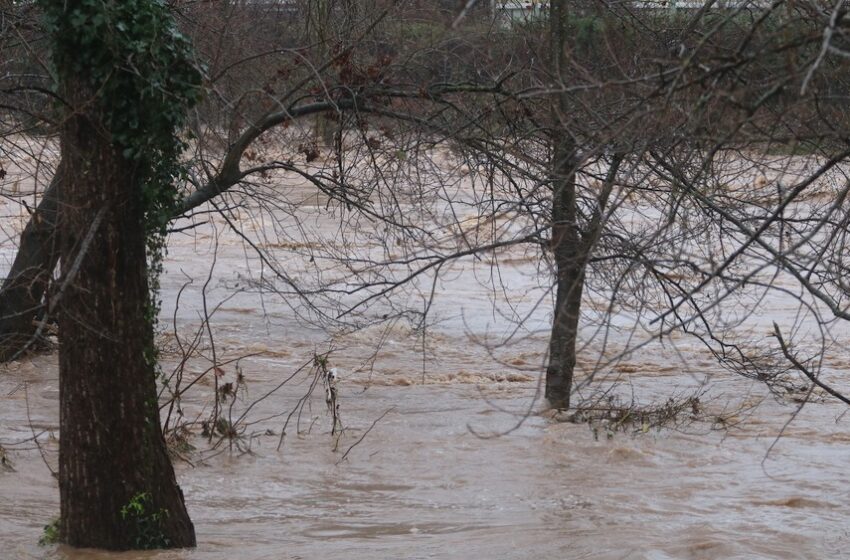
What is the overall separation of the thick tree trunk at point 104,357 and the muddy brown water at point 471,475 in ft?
0.83

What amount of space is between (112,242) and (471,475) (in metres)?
4.62

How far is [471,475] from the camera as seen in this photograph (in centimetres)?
1013

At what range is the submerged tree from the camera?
649 cm

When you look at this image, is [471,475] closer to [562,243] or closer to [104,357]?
[562,243]

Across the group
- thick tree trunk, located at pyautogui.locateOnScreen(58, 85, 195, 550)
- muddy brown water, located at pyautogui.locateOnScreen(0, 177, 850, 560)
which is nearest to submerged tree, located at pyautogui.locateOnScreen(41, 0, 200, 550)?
thick tree trunk, located at pyautogui.locateOnScreen(58, 85, 195, 550)

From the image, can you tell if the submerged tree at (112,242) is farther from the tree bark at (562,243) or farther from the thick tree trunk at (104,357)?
the tree bark at (562,243)

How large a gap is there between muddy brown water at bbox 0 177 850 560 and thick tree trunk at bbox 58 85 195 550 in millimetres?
252

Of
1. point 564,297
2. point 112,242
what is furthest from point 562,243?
point 112,242

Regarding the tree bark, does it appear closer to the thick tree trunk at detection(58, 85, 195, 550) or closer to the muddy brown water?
the muddy brown water

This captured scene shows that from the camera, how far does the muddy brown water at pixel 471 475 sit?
25.6 ft

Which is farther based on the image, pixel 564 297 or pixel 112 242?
pixel 564 297

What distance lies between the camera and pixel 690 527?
830 centimetres

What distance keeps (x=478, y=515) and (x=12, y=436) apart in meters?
4.73

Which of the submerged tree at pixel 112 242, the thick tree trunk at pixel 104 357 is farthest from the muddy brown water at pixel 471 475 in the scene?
the submerged tree at pixel 112 242
